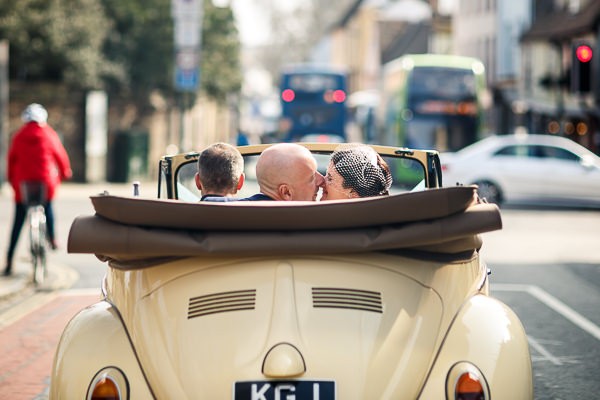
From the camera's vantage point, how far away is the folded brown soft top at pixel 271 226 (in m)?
4.12

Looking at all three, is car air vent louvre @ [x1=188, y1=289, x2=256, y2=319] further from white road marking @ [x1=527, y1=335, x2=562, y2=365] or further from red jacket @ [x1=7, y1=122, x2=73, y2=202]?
red jacket @ [x1=7, y1=122, x2=73, y2=202]

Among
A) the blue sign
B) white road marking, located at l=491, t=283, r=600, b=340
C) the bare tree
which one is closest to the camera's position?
white road marking, located at l=491, t=283, r=600, b=340

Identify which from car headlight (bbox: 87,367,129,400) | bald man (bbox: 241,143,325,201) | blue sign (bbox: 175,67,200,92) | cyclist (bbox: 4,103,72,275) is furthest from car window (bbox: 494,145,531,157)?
car headlight (bbox: 87,367,129,400)

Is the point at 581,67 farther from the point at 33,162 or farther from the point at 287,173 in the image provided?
the point at 287,173

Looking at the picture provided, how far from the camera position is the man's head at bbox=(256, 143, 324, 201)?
15.1 ft

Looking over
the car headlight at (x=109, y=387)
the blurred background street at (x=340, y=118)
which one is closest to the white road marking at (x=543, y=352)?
the blurred background street at (x=340, y=118)

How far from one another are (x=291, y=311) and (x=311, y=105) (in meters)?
38.2

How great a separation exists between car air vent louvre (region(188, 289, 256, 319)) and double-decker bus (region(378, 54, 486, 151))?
2914cm

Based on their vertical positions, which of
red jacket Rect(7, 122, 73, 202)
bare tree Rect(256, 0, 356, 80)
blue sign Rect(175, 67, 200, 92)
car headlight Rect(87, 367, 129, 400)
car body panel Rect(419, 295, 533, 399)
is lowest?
car headlight Rect(87, 367, 129, 400)

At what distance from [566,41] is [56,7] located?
23.1m

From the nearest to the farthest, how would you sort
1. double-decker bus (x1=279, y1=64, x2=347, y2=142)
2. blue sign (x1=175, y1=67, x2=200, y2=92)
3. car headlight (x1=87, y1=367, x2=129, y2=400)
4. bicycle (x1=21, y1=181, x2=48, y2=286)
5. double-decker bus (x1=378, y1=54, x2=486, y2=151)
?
car headlight (x1=87, y1=367, x2=129, y2=400)
bicycle (x1=21, y1=181, x2=48, y2=286)
blue sign (x1=175, y1=67, x2=200, y2=92)
double-decker bus (x1=378, y1=54, x2=486, y2=151)
double-decker bus (x1=279, y1=64, x2=347, y2=142)

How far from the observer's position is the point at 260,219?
413cm

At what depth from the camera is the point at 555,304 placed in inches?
430

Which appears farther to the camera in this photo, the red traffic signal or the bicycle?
the red traffic signal
